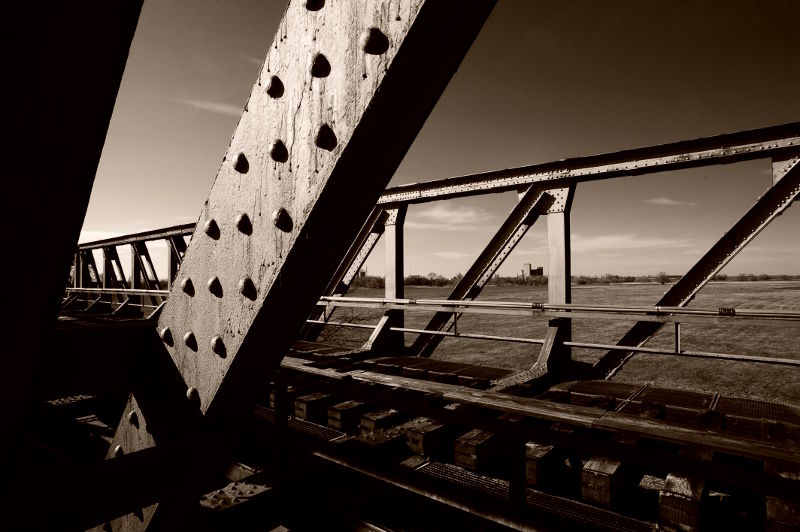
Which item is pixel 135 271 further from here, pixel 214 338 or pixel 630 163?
pixel 214 338

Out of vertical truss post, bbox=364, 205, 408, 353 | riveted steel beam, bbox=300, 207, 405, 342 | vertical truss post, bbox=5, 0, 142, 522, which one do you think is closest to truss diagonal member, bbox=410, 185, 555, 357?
vertical truss post, bbox=364, 205, 408, 353

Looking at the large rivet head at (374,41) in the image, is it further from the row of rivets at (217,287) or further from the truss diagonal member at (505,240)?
the truss diagonal member at (505,240)

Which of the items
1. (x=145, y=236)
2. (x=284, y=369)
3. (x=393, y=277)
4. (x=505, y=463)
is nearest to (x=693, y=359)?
(x=393, y=277)

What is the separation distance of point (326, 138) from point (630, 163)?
501 cm

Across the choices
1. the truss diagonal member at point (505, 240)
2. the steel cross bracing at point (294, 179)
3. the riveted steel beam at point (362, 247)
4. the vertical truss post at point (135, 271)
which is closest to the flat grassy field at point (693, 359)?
the truss diagonal member at point (505, 240)

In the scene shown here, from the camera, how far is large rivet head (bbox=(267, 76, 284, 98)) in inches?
35.0

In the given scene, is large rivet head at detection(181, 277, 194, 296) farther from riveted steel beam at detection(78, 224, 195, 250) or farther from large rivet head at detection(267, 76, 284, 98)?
riveted steel beam at detection(78, 224, 195, 250)

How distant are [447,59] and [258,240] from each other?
542 millimetres

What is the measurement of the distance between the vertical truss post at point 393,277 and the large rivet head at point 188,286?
5.74 m

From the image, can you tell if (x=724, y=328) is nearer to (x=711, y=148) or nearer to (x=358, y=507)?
(x=711, y=148)

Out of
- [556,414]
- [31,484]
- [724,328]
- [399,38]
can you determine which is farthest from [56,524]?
[724,328]

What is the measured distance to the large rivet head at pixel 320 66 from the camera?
0.82m

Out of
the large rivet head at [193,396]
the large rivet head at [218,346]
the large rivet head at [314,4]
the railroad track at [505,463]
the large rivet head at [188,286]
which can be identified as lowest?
the railroad track at [505,463]

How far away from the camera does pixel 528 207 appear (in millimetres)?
5660
